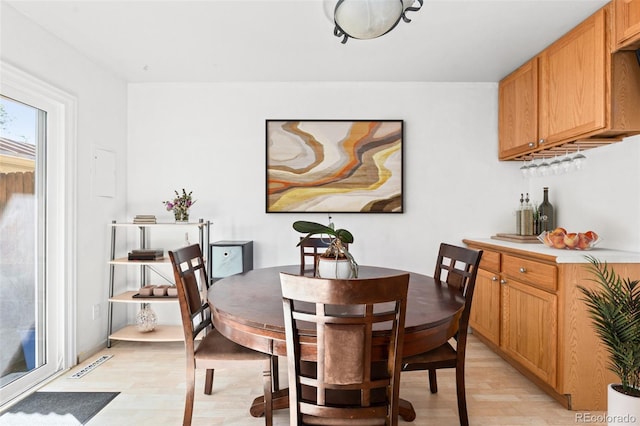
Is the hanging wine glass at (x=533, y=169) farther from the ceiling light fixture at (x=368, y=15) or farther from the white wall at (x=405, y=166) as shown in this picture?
the ceiling light fixture at (x=368, y=15)

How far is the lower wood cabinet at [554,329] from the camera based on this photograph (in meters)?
2.24

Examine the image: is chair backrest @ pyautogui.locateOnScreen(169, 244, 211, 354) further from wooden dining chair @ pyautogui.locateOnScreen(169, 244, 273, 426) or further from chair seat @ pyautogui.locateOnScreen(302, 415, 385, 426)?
chair seat @ pyautogui.locateOnScreen(302, 415, 385, 426)

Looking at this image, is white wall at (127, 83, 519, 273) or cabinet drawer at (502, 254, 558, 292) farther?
white wall at (127, 83, 519, 273)

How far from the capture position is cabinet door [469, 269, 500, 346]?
3.00 m

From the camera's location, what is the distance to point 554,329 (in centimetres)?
231

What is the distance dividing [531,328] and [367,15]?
2271 mm

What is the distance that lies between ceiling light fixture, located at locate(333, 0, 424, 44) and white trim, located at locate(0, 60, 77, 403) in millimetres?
2249

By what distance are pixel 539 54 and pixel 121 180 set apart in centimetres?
380

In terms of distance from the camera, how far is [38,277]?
266 cm

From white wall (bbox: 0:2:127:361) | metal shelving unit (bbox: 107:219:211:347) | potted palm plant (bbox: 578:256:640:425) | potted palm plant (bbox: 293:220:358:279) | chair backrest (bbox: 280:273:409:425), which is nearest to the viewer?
chair backrest (bbox: 280:273:409:425)

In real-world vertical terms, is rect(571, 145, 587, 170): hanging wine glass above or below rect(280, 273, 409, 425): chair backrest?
above

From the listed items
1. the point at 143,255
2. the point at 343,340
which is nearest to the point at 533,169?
the point at 343,340

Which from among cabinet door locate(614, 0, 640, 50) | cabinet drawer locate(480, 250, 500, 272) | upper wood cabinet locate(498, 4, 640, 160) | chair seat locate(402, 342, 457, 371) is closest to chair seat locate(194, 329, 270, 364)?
chair seat locate(402, 342, 457, 371)

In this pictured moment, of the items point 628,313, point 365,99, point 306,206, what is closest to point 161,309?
point 306,206
